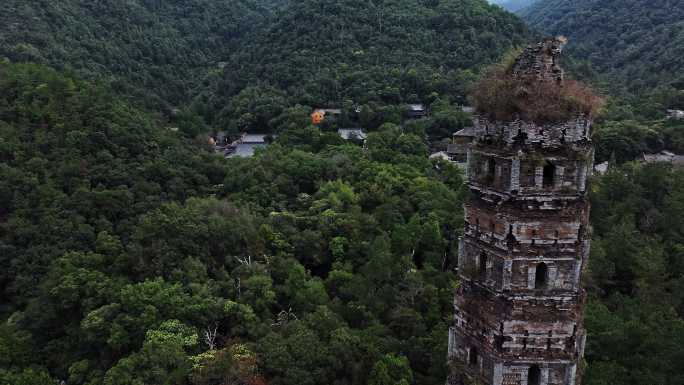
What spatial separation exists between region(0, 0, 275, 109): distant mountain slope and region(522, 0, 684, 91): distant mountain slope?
78502 millimetres

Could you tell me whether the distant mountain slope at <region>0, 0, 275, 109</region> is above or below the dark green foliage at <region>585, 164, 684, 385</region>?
above

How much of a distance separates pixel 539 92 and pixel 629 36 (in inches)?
4544

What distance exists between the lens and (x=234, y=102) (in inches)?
3406

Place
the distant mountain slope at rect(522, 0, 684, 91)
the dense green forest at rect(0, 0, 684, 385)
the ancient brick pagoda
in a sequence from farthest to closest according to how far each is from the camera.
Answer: the distant mountain slope at rect(522, 0, 684, 91)
the dense green forest at rect(0, 0, 684, 385)
the ancient brick pagoda

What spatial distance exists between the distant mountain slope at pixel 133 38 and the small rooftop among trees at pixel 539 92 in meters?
70.0

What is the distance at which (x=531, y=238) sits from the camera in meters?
16.4

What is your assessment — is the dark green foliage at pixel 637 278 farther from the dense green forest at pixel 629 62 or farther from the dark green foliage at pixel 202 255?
the dense green forest at pixel 629 62

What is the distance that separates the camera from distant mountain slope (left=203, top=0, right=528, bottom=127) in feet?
282

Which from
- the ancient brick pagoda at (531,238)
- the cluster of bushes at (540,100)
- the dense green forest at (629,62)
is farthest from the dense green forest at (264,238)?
the cluster of bushes at (540,100)

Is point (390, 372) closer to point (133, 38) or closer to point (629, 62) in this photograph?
point (133, 38)

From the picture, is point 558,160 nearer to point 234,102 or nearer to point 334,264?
point 334,264

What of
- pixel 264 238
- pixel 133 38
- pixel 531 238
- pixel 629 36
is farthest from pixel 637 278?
pixel 133 38

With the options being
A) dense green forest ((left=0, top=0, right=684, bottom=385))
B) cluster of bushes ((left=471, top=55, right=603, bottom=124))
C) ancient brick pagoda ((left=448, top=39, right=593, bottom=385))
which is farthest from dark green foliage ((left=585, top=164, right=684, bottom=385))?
cluster of bushes ((left=471, top=55, right=603, bottom=124))

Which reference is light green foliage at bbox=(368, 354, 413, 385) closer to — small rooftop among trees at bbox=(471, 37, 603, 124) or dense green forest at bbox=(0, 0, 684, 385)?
dense green forest at bbox=(0, 0, 684, 385)
